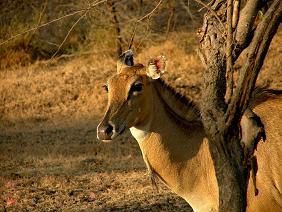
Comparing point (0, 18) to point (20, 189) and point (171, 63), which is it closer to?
point (171, 63)

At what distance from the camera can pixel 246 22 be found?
755 centimetres

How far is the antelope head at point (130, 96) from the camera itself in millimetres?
8205

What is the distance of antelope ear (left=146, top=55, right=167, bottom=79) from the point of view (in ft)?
27.7

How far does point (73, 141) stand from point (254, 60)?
9.80 metres

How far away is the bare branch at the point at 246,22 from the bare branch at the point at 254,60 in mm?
728

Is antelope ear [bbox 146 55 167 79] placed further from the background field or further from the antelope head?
the background field

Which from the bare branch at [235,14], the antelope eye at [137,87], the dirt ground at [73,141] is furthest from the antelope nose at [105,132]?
the dirt ground at [73,141]

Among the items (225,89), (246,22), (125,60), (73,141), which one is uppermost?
(246,22)

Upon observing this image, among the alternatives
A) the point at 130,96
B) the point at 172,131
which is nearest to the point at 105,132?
the point at 130,96

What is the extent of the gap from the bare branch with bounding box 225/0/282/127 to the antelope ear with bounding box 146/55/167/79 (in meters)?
1.68

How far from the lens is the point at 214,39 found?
7668 millimetres

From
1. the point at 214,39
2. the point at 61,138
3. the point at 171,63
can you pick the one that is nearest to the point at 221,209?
the point at 214,39

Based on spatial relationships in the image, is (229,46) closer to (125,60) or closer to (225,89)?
(225,89)

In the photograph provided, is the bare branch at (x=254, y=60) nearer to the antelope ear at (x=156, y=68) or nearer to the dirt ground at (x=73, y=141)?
the antelope ear at (x=156, y=68)
